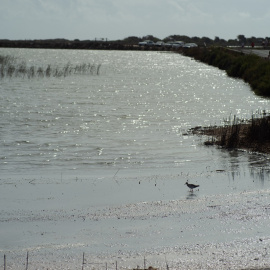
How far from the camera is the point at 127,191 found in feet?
48.1

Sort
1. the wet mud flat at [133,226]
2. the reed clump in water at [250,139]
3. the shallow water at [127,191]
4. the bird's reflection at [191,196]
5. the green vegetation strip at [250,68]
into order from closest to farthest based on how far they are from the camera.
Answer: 1. the wet mud flat at [133,226]
2. the shallow water at [127,191]
3. the bird's reflection at [191,196]
4. the reed clump in water at [250,139]
5. the green vegetation strip at [250,68]

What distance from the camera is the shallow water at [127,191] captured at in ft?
33.9

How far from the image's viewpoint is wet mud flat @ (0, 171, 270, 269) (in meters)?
9.75

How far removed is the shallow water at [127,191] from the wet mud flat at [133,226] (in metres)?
0.02

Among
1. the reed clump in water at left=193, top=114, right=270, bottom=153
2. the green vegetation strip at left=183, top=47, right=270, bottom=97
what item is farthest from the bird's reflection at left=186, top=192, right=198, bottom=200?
the green vegetation strip at left=183, top=47, right=270, bottom=97

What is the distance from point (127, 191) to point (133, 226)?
10.1 ft

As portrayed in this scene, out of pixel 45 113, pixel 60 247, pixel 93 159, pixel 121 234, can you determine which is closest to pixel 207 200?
→ pixel 121 234

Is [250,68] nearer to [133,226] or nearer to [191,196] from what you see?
[191,196]

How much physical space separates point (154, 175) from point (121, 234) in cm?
560

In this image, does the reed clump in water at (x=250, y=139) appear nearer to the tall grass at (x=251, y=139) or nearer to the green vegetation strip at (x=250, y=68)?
the tall grass at (x=251, y=139)

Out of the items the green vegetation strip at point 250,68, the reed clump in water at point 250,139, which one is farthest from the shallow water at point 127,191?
the green vegetation strip at point 250,68

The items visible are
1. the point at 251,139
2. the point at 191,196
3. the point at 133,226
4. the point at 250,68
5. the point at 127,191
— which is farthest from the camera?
the point at 250,68

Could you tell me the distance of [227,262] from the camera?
945 centimetres

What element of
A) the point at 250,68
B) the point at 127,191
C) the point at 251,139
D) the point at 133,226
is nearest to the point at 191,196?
the point at 127,191
